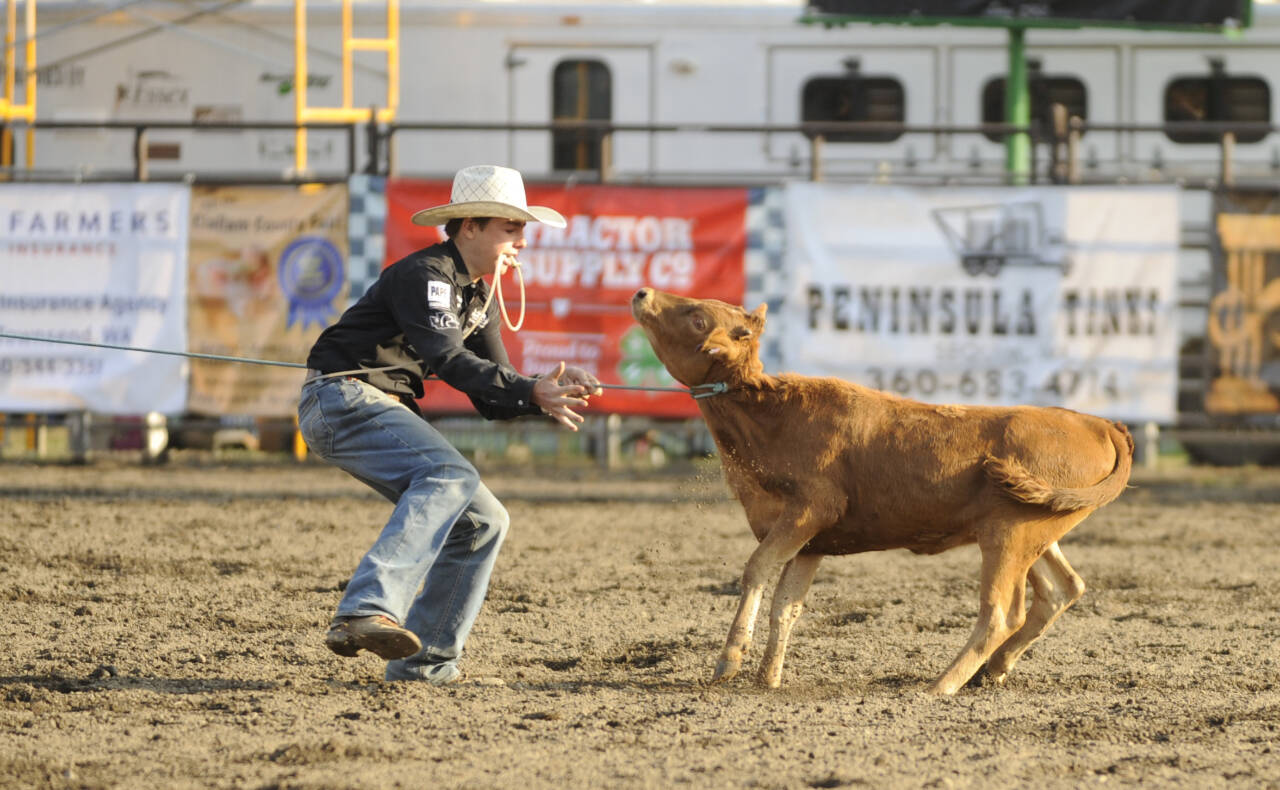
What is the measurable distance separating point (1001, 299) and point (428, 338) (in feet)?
22.7

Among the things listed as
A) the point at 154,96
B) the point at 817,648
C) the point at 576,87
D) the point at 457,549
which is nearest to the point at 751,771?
the point at 457,549

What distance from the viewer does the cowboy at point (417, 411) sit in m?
4.77

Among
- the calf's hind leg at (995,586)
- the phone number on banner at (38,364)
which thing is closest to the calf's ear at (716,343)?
the calf's hind leg at (995,586)

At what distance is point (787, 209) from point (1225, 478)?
455 cm

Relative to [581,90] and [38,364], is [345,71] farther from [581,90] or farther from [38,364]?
[38,364]

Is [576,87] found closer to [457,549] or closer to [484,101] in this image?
[484,101]

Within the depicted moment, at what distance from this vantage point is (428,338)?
486 cm

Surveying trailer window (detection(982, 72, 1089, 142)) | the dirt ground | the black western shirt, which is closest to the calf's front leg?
the dirt ground

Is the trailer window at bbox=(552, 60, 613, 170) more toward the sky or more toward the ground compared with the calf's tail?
more toward the sky

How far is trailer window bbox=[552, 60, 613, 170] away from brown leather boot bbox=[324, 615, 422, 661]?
1004 cm

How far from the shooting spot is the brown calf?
5047mm

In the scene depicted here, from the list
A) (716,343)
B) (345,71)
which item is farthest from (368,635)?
(345,71)

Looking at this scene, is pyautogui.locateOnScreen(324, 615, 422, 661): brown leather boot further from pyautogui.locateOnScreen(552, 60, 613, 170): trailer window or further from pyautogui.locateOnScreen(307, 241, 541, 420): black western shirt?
pyautogui.locateOnScreen(552, 60, 613, 170): trailer window

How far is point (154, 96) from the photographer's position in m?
14.5
